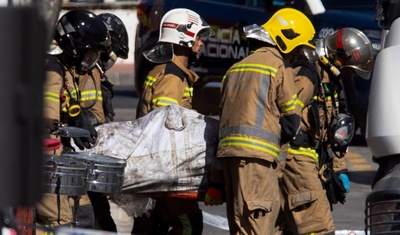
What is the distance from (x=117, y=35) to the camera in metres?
8.12

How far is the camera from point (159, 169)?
6.52 m

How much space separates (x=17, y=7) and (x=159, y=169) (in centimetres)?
398

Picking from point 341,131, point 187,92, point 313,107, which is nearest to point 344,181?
point 341,131

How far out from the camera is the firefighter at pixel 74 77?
6406 mm

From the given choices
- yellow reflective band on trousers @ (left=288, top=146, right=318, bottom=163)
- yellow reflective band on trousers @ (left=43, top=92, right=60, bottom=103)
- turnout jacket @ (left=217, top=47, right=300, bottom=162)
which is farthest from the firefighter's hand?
yellow reflective band on trousers @ (left=43, top=92, right=60, bottom=103)

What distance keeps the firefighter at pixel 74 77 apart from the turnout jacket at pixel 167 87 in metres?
0.37

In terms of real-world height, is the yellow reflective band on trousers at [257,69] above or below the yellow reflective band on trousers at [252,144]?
above

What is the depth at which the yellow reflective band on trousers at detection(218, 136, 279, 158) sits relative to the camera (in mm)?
6199

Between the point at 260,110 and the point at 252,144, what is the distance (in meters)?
0.20

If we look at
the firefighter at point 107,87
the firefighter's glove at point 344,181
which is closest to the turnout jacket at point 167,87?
the firefighter at point 107,87

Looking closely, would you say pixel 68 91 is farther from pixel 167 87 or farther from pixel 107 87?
pixel 107 87

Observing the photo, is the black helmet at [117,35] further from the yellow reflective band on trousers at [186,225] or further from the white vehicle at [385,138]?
the white vehicle at [385,138]

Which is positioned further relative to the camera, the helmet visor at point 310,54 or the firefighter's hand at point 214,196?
the helmet visor at point 310,54

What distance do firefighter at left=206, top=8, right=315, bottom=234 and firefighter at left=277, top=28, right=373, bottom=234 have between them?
351mm
